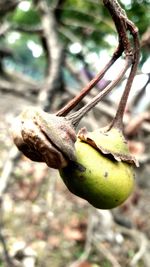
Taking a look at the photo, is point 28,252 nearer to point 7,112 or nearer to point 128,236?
point 128,236

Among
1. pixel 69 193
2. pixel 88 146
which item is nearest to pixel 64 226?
pixel 69 193

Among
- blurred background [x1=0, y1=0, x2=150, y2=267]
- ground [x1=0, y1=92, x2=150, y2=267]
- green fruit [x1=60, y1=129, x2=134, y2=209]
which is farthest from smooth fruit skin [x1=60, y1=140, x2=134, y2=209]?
ground [x1=0, y1=92, x2=150, y2=267]

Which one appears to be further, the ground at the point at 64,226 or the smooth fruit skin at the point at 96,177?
the ground at the point at 64,226

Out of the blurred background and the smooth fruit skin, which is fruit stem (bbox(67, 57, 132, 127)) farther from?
the blurred background

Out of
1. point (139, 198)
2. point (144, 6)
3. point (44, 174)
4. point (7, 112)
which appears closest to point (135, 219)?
point (139, 198)

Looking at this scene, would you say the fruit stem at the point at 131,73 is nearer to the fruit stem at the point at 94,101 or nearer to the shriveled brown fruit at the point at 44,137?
the fruit stem at the point at 94,101

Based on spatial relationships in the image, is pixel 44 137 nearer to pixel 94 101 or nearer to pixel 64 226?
pixel 94 101

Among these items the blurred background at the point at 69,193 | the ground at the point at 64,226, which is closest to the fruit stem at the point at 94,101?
the blurred background at the point at 69,193
